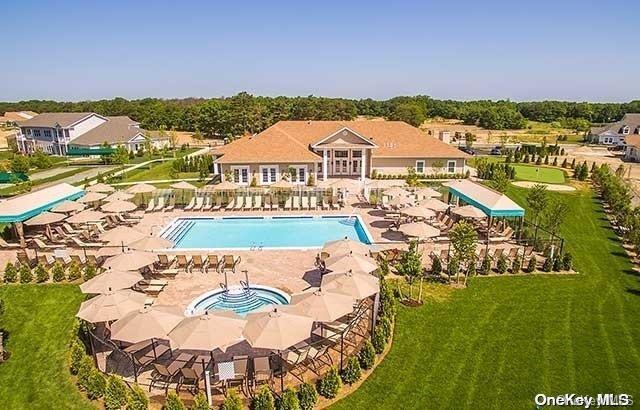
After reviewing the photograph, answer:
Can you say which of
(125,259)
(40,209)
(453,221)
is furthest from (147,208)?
(453,221)

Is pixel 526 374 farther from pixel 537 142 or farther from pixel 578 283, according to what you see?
pixel 537 142

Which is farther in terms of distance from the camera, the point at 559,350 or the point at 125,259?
the point at 125,259

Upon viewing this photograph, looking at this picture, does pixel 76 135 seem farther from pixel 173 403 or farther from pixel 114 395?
pixel 173 403

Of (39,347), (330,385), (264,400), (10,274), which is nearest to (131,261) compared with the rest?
(39,347)

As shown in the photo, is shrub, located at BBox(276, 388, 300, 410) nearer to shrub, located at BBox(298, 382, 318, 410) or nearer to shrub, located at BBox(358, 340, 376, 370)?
shrub, located at BBox(298, 382, 318, 410)

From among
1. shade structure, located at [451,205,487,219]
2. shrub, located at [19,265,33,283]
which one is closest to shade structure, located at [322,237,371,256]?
shade structure, located at [451,205,487,219]

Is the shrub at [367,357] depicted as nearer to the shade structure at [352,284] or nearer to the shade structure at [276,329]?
the shade structure at [352,284]
